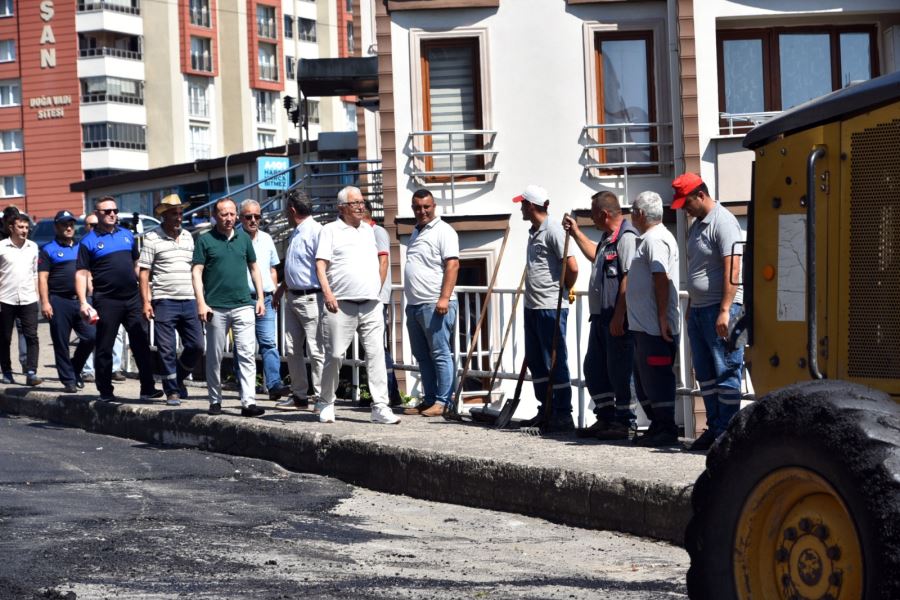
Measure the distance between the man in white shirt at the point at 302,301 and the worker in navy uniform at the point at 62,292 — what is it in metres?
3.37

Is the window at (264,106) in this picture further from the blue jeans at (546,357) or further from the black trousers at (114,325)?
the blue jeans at (546,357)

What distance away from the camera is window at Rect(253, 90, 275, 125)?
261 feet

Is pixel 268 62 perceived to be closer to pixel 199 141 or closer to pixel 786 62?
pixel 199 141

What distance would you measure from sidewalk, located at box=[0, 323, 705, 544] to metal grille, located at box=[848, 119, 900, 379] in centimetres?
262

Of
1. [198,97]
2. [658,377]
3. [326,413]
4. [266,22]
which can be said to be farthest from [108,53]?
[658,377]

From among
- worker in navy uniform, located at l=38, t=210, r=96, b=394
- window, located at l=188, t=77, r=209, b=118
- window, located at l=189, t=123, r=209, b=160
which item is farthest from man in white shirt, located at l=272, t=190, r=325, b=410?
window, located at l=188, t=77, r=209, b=118

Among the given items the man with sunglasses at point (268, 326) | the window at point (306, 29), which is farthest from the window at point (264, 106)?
the man with sunglasses at point (268, 326)

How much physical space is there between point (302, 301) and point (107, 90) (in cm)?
6377

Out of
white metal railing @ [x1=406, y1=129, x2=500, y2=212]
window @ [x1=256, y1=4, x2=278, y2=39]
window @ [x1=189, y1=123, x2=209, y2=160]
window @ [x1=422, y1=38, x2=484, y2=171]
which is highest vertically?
window @ [x1=256, y1=4, x2=278, y2=39]

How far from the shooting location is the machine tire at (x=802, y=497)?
436 cm

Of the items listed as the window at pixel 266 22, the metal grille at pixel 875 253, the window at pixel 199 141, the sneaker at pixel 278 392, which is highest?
the window at pixel 266 22

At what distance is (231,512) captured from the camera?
855 centimetres

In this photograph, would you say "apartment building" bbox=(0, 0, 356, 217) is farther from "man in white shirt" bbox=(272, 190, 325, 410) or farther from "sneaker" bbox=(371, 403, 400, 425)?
"sneaker" bbox=(371, 403, 400, 425)

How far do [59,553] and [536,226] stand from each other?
211 inches
